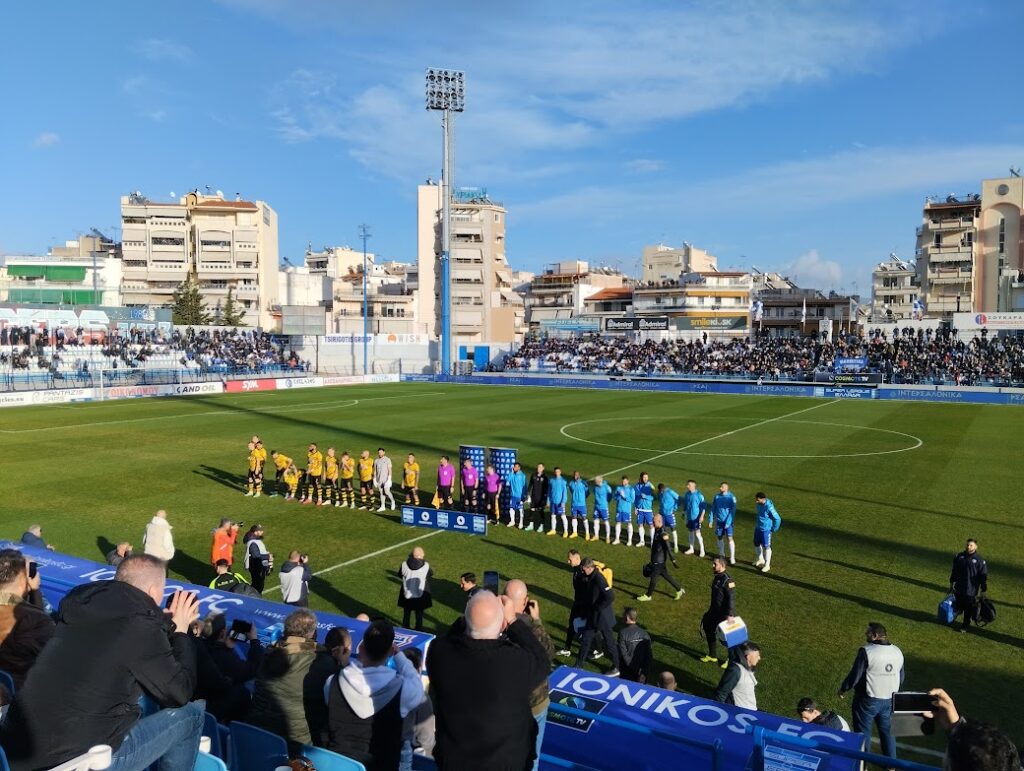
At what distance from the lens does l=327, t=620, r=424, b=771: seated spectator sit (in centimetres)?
487

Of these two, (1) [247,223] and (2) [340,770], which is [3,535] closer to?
(2) [340,770]

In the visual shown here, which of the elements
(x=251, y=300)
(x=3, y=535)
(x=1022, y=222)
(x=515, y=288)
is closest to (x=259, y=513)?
(x=3, y=535)

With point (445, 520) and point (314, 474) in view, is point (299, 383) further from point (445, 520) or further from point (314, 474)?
point (445, 520)

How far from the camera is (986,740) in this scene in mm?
3391

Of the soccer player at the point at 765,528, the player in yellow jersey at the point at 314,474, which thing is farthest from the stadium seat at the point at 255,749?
the player in yellow jersey at the point at 314,474

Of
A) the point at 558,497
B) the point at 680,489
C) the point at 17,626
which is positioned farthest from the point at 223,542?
the point at 680,489

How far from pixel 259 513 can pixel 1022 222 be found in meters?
91.4

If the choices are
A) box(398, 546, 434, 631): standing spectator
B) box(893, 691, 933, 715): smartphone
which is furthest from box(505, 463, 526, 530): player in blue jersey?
box(893, 691, 933, 715): smartphone

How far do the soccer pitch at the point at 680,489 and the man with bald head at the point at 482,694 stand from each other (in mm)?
6194

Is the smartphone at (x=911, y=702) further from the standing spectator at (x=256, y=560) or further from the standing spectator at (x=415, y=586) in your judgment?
the standing spectator at (x=256, y=560)

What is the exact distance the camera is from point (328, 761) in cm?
455

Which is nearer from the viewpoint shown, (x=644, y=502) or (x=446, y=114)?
(x=644, y=502)

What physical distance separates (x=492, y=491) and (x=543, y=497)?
1256 millimetres

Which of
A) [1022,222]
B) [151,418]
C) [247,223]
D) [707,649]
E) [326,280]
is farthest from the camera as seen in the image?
[326,280]
